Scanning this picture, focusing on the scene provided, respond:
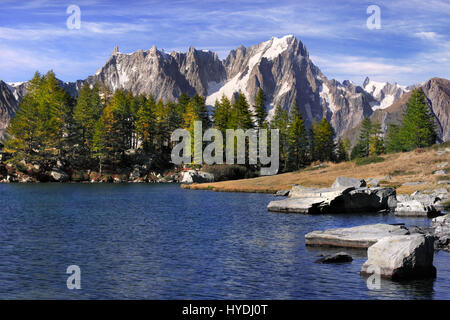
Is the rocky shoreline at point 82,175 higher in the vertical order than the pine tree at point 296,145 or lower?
lower

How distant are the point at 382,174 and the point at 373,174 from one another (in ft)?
4.42

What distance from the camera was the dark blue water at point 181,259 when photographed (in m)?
15.5

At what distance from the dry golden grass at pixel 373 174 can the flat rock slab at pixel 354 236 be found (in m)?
27.3

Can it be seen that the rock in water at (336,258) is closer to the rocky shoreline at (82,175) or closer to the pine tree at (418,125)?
the rocky shoreline at (82,175)

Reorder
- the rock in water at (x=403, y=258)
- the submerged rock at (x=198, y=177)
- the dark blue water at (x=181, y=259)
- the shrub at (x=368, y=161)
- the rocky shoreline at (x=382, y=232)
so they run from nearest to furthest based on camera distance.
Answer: the dark blue water at (x=181, y=259) < the rock in water at (x=403, y=258) < the rocky shoreline at (x=382, y=232) < the shrub at (x=368, y=161) < the submerged rock at (x=198, y=177)

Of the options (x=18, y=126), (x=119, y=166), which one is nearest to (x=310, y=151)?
(x=119, y=166)

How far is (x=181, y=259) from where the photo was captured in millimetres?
20484

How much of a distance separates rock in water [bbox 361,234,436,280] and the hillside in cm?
3289

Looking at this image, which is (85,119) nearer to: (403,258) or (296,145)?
(296,145)

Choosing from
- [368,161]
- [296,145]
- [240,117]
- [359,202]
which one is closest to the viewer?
[359,202]

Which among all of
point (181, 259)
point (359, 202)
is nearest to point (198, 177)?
point (359, 202)

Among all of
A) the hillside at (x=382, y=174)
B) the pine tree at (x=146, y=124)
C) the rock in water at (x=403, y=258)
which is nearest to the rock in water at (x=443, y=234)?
the rock in water at (x=403, y=258)

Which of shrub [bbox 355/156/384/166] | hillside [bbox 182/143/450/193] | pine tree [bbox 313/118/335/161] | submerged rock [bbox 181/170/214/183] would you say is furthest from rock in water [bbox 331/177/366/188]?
pine tree [bbox 313/118/335/161]
